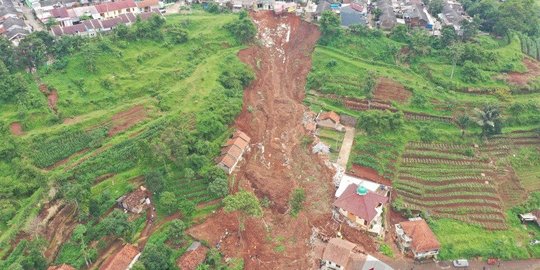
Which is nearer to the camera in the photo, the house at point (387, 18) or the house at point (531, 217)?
the house at point (531, 217)

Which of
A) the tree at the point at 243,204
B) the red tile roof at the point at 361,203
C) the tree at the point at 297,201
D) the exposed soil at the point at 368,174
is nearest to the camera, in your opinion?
the tree at the point at 243,204

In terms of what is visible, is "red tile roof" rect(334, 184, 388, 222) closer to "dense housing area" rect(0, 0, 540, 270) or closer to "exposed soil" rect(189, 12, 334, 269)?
"dense housing area" rect(0, 0, 540, 270)

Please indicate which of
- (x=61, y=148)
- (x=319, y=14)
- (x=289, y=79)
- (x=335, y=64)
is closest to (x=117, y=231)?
(x=61, y=148)

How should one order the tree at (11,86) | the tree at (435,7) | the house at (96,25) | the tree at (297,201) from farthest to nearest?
the tree at (435,7) → the house at (96,25) → the tree at (11,86) → the tree at (297,201)

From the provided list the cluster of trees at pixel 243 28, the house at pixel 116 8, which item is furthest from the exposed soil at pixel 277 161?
the house at pixel 116 8

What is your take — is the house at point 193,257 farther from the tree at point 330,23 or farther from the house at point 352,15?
the house at point 352,15

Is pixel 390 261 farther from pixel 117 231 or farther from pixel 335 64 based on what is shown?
pixel 335 64

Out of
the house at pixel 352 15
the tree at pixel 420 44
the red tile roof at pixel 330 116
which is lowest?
the red tile roof at pixel 330 116

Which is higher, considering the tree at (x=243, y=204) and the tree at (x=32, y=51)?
the tree at (x=32, y=51)
